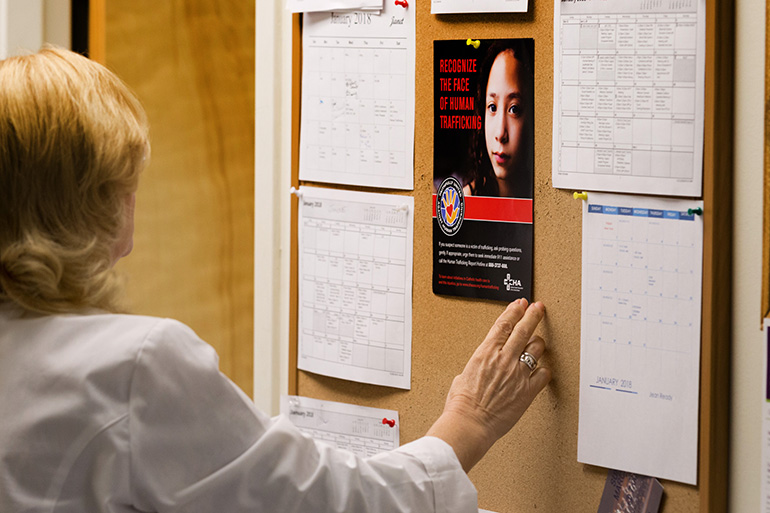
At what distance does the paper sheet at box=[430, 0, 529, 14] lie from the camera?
1096 mm

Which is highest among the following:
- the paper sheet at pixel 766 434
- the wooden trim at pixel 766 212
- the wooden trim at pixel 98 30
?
the wooden trim at pixel 98 30

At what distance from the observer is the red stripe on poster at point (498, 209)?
1120 millimetres

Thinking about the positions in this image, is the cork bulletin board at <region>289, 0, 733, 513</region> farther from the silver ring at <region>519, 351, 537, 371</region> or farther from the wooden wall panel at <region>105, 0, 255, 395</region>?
the wooden wall panel at <region>105, 0, 255, 395</region>

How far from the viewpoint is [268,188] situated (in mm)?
1353

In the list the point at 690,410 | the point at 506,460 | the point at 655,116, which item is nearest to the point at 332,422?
the point at 506,460

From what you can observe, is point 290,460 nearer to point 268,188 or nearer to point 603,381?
point 603,381

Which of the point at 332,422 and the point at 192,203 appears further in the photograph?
the point at 192,203

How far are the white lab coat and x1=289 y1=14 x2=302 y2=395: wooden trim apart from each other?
48 centimetres

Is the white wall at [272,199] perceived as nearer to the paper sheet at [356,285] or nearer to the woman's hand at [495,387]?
the paper sheet at [356,285]

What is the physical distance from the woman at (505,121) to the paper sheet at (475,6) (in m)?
0.04

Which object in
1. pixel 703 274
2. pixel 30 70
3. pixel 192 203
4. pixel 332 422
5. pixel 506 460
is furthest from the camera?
pixel 192 203

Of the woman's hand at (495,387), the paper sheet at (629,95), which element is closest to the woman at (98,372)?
the woman's hand at (495,387)

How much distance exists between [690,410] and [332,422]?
22.1 inches

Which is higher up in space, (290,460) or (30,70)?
(30,70)
